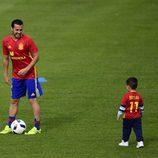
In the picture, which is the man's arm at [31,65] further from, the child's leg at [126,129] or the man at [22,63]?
the child's leg at [126,129]

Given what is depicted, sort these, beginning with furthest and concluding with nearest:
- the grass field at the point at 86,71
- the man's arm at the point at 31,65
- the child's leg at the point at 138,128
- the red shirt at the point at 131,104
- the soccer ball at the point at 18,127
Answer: the soccer ball at the point at 18,127 → the man's arm at the point at 31,65 → the grass field at the point at 86,71 → the child's leg at the point at 138,128 → the red shirt at the point at 131,104

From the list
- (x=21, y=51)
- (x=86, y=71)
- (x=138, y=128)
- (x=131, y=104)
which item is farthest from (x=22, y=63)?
(x=86, y=71)

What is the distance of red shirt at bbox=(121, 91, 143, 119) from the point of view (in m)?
15.1

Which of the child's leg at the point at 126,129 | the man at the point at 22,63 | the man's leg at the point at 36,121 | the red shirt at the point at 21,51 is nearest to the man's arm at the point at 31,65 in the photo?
the man at the point at 22,63

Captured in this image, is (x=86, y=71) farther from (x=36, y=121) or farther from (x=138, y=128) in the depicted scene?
(x=138, y=128)

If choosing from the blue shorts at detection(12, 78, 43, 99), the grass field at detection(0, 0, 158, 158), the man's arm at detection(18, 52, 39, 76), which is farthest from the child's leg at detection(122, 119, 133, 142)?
the man's arm at detection(18, 52, 39, 76)

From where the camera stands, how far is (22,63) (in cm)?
1650

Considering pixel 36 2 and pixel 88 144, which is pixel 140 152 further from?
pixel 36 2

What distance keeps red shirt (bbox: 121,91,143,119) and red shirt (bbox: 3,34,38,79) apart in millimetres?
2534

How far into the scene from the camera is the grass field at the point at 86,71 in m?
15.6

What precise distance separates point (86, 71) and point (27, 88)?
7453mm

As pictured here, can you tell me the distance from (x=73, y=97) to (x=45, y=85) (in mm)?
1914

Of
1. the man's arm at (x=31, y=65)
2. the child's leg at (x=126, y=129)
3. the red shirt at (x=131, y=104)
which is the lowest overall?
the child's leg at (x=126, y=129)

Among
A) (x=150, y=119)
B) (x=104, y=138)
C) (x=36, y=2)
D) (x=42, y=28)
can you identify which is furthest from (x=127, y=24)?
(x=104, y=138)
